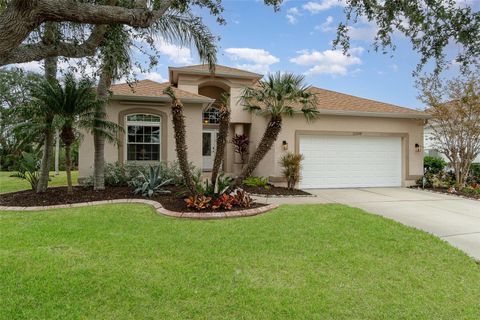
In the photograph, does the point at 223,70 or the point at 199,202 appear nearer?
the point at 199,202

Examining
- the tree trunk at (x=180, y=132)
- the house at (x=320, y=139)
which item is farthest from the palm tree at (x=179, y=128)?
the house at (x=320, y=139)

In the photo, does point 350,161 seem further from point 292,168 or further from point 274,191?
point 274,191

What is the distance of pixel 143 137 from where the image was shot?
13.5 meters

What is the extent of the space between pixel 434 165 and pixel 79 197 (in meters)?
16.7

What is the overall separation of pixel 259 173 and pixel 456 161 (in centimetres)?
921

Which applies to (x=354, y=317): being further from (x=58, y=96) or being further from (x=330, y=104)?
(x=330, y=104)

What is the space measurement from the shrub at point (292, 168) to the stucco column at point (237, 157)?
6.10 m

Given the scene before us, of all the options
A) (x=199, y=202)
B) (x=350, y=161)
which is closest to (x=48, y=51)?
(x=199, y=202)

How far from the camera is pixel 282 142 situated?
44.1ft

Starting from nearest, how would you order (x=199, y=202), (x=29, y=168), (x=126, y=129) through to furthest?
(x=199, y=202) < (x=29, y=168) < (x=126, y=129)

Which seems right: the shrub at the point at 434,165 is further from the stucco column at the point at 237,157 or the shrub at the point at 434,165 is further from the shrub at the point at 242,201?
the shrub at the point at 242,201

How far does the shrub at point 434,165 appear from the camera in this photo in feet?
51.8

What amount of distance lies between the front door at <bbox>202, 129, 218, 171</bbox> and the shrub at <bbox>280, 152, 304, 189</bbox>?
25.9 ft

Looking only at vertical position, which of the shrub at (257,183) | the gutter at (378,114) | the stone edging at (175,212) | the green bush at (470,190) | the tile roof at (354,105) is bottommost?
the stone edging at (175,212)
